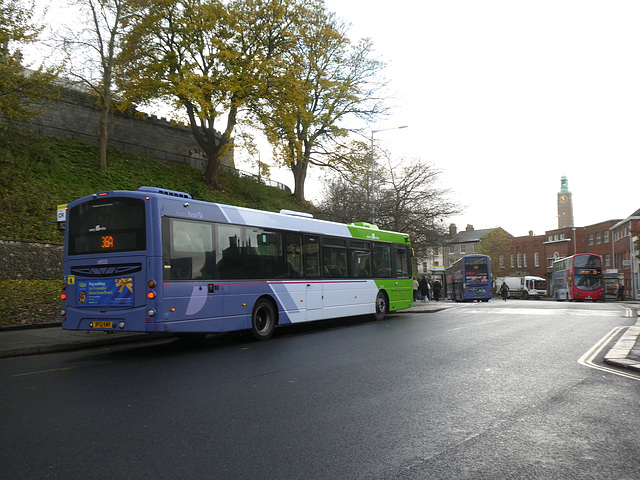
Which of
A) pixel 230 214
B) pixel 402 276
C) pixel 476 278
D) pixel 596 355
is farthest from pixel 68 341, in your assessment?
pixel 476 278

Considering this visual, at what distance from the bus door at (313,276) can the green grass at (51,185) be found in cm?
729

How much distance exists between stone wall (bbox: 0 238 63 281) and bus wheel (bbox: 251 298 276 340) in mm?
10789

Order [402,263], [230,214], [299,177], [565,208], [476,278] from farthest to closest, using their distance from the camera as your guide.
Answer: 1. [565,208]
2. [476,278]
3. [299,177]
4. [402,263]
5. [230,214]

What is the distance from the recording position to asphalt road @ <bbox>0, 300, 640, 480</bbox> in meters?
3.94

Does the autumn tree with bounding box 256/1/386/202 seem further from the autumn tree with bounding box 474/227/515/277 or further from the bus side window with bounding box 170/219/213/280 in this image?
the autumn tree with bounding box 474/227/515/277

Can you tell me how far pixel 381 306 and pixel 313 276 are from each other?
15.8 ft

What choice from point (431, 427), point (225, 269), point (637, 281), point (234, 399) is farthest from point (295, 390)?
point (637, 281)

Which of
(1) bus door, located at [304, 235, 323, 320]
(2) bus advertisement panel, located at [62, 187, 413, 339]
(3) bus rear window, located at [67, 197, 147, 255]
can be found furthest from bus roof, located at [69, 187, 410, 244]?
(1) bus door, located at [304, 235, 323, 320]

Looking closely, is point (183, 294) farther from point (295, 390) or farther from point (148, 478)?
point (148, 478)

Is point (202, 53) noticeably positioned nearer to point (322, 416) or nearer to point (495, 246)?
point (322, 416)

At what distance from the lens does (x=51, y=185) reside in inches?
955

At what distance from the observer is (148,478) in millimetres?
3686

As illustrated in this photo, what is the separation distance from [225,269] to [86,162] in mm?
21495

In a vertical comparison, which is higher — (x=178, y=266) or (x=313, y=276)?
(x=178, y=266)
